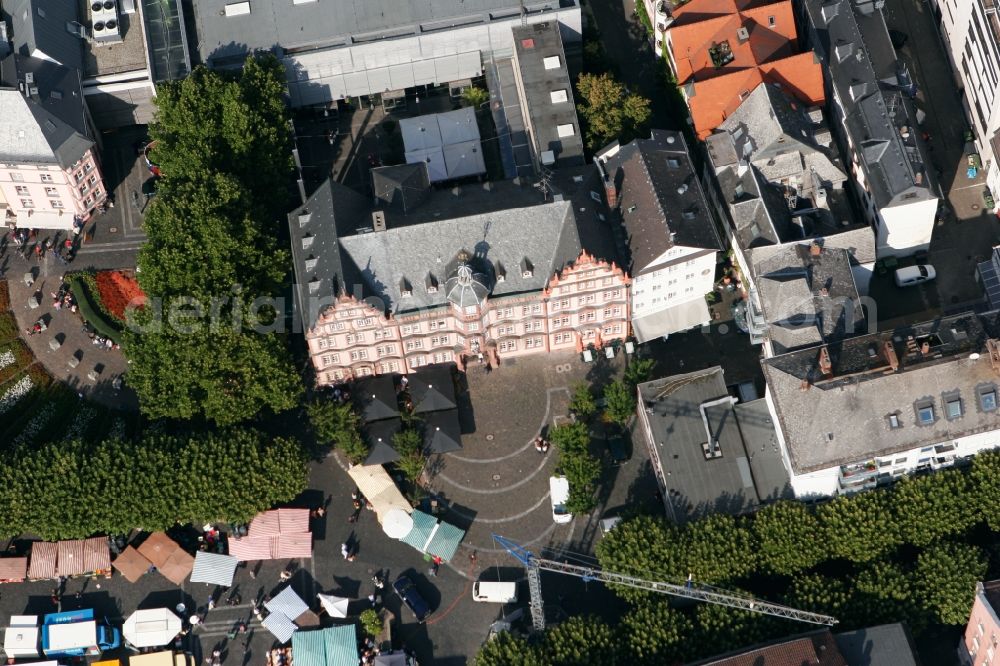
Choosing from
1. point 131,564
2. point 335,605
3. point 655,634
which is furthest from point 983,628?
point 131,564

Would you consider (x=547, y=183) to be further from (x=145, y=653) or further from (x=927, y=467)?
(x=145, y=653)

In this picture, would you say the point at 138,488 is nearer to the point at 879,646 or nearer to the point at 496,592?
the point at 496,592

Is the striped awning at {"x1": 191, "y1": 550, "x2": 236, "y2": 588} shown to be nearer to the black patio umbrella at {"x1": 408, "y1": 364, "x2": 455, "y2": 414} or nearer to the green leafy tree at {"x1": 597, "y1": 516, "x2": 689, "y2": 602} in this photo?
the black patio umbrella at {"x1": 408, "y1": 364, "x2": 455, "y2": 414}

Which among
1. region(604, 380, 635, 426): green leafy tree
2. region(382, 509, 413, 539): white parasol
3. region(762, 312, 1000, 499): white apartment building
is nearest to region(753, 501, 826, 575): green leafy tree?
region(762, 312, 1000, 499): white apartment building

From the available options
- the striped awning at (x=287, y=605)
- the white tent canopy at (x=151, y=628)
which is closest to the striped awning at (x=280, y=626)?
the striped awning at (x=287, y=605)

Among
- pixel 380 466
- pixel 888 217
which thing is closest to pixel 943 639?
pixel 888 217

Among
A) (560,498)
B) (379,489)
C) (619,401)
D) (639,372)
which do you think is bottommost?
(560,498)
